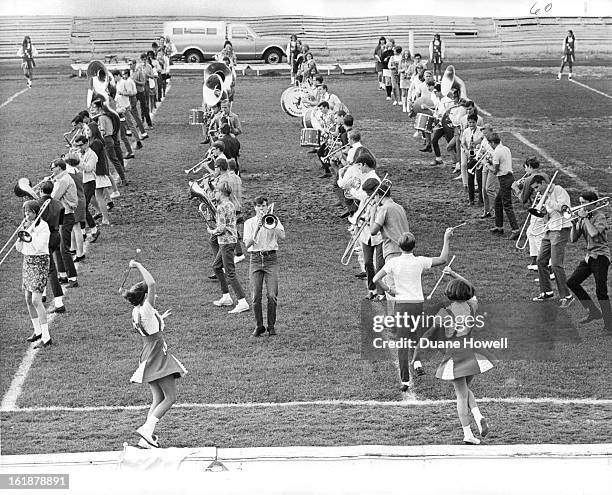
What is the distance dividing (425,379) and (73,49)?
2961 cm

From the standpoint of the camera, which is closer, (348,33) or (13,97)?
(13,97)

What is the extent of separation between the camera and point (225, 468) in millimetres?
8664

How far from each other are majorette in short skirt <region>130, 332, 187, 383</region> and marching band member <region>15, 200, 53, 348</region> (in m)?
2.66

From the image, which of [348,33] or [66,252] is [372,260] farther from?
[348,33]

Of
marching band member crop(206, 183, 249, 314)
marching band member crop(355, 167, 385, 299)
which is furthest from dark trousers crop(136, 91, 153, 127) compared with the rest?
marching band member crop(206, 183, 249, 314)

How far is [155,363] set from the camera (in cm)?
934

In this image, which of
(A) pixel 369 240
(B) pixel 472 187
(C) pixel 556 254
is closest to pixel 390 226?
(A) pixel 369 240

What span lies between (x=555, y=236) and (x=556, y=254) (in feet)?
0.65

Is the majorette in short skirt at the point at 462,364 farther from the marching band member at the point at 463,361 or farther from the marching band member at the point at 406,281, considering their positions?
the marching band member at the point at 406,281

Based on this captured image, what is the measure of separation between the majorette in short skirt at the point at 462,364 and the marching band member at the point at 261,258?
2.98 meters

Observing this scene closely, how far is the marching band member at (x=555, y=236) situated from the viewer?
12398 millimetres

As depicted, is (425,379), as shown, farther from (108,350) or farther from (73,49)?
(73,49)

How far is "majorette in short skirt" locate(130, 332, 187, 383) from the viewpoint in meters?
9.28

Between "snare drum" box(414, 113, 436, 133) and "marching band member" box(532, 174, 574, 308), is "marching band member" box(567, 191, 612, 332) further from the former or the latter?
"snare drum" box(414, 113, 436, 133)
